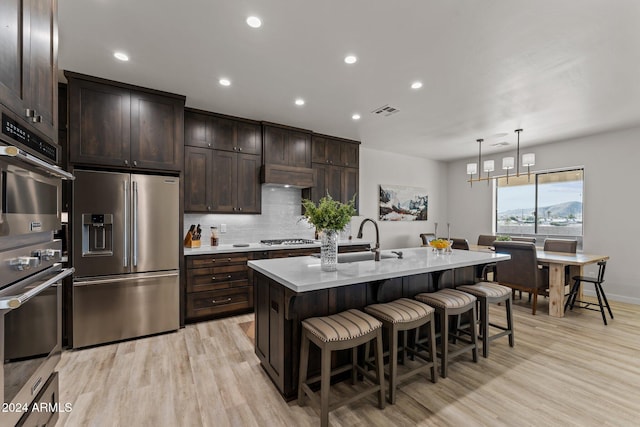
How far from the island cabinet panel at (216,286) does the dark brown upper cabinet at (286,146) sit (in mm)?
1602

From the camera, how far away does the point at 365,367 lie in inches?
92.7

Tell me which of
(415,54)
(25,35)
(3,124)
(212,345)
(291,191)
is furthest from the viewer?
(291,191)

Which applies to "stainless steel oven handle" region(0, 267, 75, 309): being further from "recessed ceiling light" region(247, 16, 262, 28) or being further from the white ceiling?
"recessed ceiling light" region(247, 16, 262, 28)

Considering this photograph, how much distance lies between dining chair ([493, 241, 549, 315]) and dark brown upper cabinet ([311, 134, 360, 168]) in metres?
2.81

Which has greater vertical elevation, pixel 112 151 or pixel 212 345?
pixel 112 151

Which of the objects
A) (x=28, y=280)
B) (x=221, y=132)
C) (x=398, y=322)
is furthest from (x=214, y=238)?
(x=28, y=280)

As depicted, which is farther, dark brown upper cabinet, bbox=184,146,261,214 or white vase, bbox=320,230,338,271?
dark brown upper cabinet, bbox=184,146,261,214

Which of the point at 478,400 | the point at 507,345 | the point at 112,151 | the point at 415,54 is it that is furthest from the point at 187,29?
the point at 507,345

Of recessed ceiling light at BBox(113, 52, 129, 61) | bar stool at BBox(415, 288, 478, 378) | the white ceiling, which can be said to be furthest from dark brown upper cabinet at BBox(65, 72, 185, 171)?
bar stool at BBox(415, 288, 478, 378)

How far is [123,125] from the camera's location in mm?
3057

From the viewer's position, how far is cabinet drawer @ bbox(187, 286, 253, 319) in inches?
137

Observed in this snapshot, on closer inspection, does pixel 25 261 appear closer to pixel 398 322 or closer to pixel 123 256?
pixel 398 322

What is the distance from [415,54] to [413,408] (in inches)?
113

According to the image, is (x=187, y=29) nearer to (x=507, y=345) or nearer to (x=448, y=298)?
(x=448, y=298)
